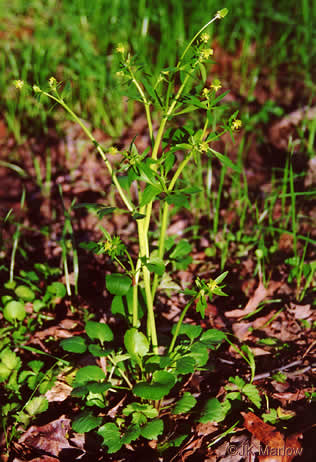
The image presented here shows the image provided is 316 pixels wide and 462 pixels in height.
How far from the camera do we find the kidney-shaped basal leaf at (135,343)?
A: 1.28 metres

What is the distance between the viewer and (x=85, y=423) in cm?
126

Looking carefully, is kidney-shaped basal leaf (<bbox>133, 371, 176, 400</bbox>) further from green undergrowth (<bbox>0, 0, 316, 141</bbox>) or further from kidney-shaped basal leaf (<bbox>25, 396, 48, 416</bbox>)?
green undergrowth (<bbox>0, 0, 316, 141</bbox>)

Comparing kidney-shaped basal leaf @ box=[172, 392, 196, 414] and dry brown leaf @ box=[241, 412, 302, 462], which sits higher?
kidney-shaped basal leaf @ box=[172, 392, 196, 414]

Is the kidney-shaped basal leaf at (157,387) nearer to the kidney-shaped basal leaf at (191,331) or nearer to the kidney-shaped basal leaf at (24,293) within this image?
the kidney-shaped basal leaf at (191,331)

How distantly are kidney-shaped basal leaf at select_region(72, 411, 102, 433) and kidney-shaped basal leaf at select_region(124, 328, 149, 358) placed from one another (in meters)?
0.24

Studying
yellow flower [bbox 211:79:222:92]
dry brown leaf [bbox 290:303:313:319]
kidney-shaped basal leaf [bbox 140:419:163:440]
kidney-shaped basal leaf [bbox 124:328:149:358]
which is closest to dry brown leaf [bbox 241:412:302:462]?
kidney-shaped basal leaf [bbox 140:419:163:440]

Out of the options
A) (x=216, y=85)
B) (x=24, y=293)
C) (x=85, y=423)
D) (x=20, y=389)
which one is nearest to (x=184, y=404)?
(x=85, y=423)

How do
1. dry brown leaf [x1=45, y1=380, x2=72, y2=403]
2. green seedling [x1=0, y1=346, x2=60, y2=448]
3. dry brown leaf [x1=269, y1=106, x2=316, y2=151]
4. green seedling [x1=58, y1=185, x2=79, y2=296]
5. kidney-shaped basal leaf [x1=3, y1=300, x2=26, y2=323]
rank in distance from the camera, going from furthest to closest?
dry brown leaf [x1=269, y1=106, x2=316, y2=151]
green seedling [x1=58, y1=185, x2=79, y2=296]
kidney-shaped basal leaf [x1=3, y1=300, x2=26, y2=323]
dry brown leaf [x1=45, y1=380, x2=72, y2=403]
green seedling [x1=0, y1=346, x2=60, y2=448]

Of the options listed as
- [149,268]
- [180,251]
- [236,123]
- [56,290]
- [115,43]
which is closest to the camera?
[236,123]

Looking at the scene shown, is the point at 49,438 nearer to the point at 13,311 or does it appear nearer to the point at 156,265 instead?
the point at 13,311

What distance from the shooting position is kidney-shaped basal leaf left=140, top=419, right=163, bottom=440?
120 centimetres

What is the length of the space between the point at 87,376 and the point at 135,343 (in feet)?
0.63

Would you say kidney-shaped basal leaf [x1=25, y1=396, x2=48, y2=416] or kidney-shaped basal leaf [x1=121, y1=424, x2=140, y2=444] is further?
kidney-shaped basal leaf [x1=25, y1=396, x2=48, y2=416]

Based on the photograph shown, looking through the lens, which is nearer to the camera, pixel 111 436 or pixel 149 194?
pixel 149 194
